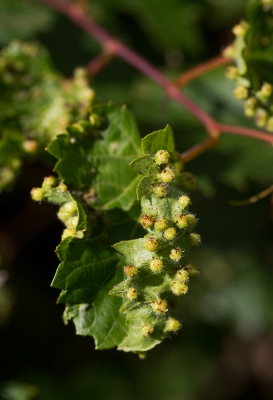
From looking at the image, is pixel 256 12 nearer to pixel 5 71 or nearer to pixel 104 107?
pixel 104 107

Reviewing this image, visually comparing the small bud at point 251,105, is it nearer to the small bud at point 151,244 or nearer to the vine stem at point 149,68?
the vine stem at point 149,68

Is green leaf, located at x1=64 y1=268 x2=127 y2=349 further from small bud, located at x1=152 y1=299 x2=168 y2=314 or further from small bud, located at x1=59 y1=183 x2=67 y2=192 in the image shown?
small bud, located at x1=59 y1=183 x2=67 y2=192

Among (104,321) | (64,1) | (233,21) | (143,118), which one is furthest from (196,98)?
(104,321)

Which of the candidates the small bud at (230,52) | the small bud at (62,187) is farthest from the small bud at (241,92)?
the small bud at (62,187)

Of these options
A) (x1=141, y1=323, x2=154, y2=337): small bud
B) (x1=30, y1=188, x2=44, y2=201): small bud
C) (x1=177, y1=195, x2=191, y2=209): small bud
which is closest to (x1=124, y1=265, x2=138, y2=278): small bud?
(x1=141, y1=323, x2=154, y2=337): small bud

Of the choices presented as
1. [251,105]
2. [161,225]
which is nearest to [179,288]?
[161,225]

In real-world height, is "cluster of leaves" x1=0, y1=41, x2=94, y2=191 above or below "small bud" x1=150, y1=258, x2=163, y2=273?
above
